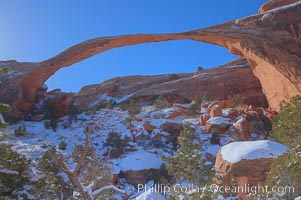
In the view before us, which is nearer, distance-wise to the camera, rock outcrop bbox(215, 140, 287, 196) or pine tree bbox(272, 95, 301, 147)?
rock outcrop bbox(215, 140, 287, 196)

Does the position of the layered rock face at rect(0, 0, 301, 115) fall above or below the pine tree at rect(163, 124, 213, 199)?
above

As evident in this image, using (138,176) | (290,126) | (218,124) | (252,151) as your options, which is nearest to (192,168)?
(252,151)

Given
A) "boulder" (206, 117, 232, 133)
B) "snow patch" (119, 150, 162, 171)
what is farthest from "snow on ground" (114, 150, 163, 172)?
"boulder" (206, 117, 232, 133)

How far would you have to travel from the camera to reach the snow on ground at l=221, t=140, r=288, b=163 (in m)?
Answer: 6.94

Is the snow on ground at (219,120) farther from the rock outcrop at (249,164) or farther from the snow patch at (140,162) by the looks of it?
the rock outcrop at (249,164)

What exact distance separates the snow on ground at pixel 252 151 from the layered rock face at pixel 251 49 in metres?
4.17

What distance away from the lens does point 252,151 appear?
7094mm

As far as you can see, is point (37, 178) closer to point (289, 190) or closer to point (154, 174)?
point (289, 190)

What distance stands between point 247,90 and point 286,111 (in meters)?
13.3

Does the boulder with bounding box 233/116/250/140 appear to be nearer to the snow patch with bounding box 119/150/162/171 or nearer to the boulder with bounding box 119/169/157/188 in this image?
the snow patch with bounding box 119/150/162/171

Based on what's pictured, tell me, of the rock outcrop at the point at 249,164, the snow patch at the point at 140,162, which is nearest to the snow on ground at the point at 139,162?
the snow patch at the point at 140,162

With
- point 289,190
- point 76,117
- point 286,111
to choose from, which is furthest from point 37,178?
point 76,117

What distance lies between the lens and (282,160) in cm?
564

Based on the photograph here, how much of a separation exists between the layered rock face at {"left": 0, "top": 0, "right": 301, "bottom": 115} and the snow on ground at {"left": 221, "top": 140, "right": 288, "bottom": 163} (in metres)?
4.17
